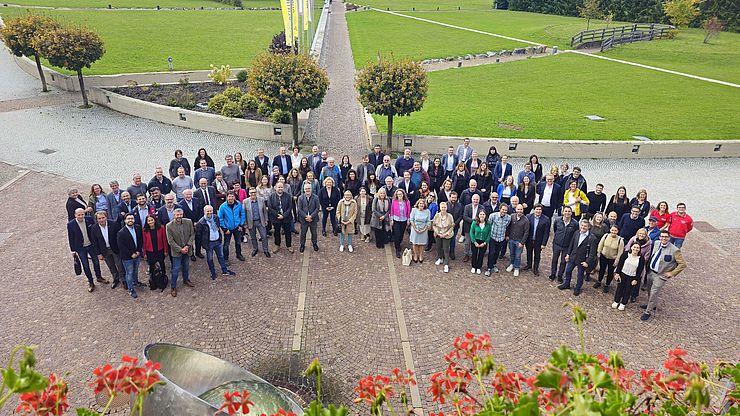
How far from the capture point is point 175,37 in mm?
41938

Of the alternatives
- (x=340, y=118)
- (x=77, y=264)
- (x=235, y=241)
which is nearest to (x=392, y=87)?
(x=340, y=118)

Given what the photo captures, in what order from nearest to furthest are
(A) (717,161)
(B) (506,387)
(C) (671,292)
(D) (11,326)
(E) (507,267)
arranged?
(B) (506,387) → (D) (11,326) → (C) (671,292) → (E) (507,267) → (A) (717,161)

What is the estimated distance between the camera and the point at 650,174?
679 inches

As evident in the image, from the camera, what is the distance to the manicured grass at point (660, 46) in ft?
122

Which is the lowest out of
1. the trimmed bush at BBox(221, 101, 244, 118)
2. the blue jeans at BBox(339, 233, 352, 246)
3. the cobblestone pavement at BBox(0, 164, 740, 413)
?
the cobblestone pavement at BBox(0, 164, 740, 413)

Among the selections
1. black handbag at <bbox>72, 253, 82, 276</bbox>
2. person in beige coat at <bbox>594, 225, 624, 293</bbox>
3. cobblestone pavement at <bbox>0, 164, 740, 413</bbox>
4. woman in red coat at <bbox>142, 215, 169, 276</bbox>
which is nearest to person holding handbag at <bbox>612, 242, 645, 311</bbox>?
person in beige coat at <bbox>594, 225, 624, 293</bbox>

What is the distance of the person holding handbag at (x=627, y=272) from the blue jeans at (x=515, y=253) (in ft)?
6.24

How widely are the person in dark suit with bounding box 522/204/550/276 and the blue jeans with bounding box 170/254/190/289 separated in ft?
23.3

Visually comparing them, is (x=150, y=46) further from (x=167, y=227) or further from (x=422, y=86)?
(x=167, y=227)

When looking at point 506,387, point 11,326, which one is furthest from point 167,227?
point 506,387

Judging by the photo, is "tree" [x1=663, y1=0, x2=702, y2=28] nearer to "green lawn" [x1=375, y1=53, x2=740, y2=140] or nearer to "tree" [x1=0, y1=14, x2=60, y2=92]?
"green lawn" [x1=375, y1=53, x2=740, y2=140]

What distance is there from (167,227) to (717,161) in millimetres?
19059

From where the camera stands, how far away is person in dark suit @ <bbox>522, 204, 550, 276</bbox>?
10672 millimetres

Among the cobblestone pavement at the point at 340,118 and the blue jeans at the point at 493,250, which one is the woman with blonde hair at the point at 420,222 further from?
the cobblestone pavement at the point at 340,118
